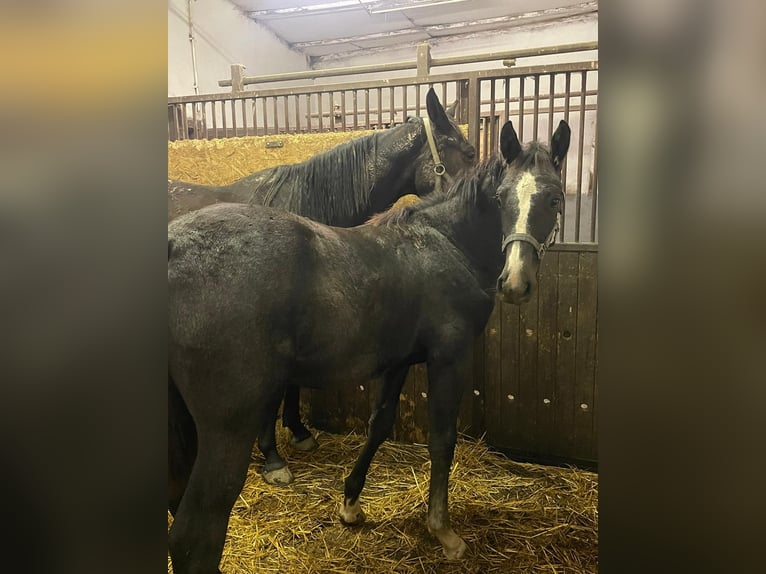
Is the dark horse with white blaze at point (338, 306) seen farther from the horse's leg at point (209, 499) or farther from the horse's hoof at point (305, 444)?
the horse's hoof at point (305, 444)

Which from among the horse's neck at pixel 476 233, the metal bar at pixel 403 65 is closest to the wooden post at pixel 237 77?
the metal bar at pixel 403 65

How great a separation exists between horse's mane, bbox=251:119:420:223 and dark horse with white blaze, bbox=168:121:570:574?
138 millimetres

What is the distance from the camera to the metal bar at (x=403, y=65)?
1.03m

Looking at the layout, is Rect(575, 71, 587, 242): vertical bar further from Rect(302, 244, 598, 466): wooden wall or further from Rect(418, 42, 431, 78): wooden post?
Rect(418, 42, 431, 78): wooden post

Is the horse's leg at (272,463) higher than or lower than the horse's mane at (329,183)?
lower

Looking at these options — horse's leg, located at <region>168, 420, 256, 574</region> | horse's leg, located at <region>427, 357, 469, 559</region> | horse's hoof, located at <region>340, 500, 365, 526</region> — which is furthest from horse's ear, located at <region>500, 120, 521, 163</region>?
horse's hoof, located at <region>340, 500, 365, 526</region>

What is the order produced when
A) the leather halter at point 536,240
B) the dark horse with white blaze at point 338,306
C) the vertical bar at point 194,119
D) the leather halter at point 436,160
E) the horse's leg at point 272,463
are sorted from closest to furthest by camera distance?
the dark horse with white blaze at point 338,306 < the leather halter at point 536,240 < the horse's leg at point 272,463 < the vertical bar at point 194,119 < the leather halter at point 436,160

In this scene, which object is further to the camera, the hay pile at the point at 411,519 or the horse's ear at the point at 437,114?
the horse's ear at the point at 437,114

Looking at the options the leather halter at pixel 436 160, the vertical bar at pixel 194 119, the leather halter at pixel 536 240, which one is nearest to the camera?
the leather halter at pixel 536 240

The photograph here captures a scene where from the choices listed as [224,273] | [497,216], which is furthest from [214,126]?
[497,216]
